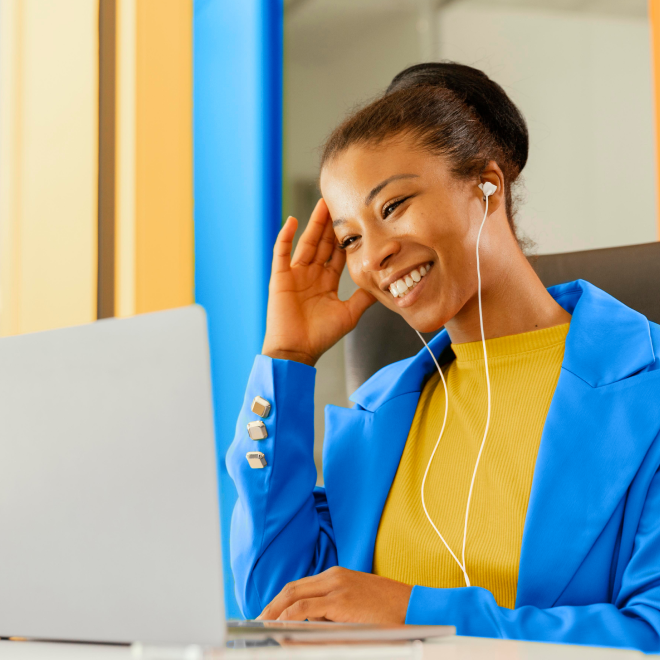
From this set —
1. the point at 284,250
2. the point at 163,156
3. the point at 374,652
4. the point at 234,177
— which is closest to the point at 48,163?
the point at 163,156

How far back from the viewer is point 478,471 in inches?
46.3

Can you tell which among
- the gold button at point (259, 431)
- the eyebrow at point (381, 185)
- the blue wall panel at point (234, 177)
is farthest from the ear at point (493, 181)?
the blue wall panel at point (234, 177)

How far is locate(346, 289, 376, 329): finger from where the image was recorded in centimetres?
148

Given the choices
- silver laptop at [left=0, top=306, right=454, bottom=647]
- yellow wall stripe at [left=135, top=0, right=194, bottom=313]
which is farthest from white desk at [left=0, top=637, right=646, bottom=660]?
yellow wall stripe at [left=135, top=0, right=194, bottom=313]

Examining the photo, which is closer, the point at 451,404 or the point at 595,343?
the point at 595,343

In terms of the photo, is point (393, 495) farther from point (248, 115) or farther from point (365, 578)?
point (248, 115)

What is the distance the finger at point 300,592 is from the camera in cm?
85

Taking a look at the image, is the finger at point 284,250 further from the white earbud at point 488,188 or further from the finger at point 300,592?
the finger at point 300,592

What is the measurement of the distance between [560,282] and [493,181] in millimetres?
282

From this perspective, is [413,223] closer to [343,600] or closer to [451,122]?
[451,122]

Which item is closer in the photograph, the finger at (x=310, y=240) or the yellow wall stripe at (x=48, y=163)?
the finger at (x=310, y=240)

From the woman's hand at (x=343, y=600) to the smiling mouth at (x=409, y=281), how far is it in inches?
22.4

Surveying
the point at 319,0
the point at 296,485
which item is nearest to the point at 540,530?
the point at 296,485

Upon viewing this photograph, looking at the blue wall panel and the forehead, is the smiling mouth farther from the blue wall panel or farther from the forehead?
the blue wall panel
